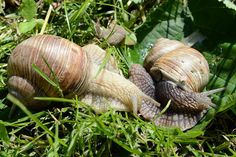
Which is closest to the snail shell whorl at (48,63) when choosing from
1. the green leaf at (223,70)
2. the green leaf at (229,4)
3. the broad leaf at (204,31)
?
the broad leaf at (204,31)

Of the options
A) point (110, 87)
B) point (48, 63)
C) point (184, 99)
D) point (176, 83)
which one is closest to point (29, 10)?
point (48, 63)

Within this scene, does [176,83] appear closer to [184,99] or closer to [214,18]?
[184,99]

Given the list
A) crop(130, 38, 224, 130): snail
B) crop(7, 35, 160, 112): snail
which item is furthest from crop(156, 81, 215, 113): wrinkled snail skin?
crop(7, 35, 160, 112): snail

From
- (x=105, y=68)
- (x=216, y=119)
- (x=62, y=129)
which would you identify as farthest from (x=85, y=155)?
(x=216, y=119)

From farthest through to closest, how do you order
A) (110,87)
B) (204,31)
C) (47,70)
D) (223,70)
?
(204,31)
(223,70)
(110,87)
(47,70)

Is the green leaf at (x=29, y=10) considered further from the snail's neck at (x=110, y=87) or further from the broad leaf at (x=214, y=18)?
the broad leaf at (x=214, y=18)

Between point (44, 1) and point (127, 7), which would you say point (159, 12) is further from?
point (44, 1)

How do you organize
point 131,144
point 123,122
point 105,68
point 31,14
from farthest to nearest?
1. point 31,14
2. point 105,68
3. point 123,122
4. point 131,144
